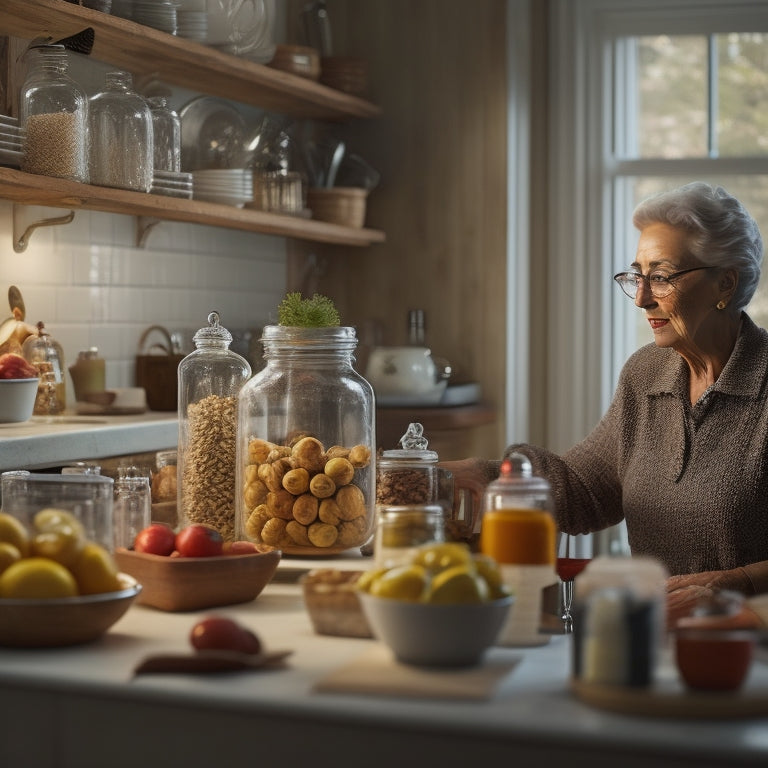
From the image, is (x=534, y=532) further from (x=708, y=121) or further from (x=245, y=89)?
(x=708, y=121)

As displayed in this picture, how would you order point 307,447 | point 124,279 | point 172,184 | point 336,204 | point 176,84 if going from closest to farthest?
point 307,447 < point 172,184 < point 124,279 < point 176,84 < point 336,204

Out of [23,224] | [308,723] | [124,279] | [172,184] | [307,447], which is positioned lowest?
[308,723]

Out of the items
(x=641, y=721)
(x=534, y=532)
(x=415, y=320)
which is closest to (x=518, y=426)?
(x=415, y=320)

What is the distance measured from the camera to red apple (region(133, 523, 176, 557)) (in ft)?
5.85

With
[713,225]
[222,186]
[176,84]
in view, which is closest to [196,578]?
[713,225]

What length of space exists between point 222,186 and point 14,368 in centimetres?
110

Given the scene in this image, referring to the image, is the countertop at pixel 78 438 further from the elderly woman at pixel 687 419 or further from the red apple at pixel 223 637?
the red apple at pixel 223 637

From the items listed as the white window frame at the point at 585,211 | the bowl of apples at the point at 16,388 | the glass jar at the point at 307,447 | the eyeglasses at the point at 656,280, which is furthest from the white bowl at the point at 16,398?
the white window frame at the point at 585,211

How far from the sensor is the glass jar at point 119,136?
333 centimetres

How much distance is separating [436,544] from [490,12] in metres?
3.72

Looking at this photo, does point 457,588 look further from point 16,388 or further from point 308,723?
point 16,388

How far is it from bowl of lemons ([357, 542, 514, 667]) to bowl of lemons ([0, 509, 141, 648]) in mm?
343

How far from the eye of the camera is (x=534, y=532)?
152cm

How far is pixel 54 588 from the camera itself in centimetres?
148
